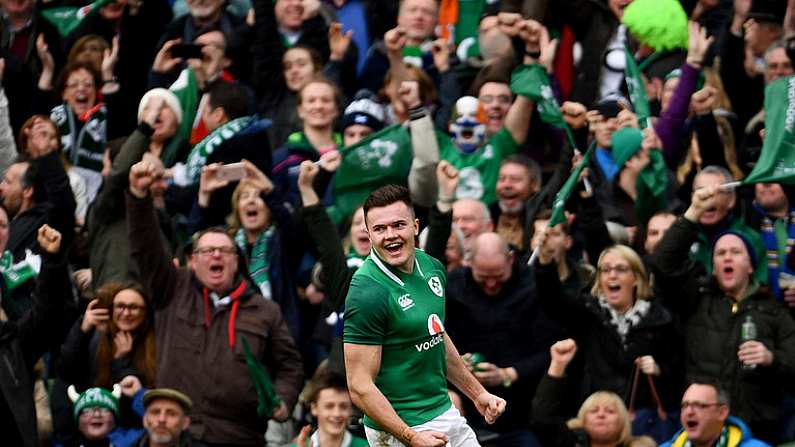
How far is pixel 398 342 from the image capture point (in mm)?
10156

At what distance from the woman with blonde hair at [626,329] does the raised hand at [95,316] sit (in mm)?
3109

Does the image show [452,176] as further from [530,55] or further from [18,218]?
[18,218]

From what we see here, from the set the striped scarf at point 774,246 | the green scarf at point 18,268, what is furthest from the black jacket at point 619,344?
the green scarf at point 18,268

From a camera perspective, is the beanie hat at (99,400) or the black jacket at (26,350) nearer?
the black jacket at (26,350)

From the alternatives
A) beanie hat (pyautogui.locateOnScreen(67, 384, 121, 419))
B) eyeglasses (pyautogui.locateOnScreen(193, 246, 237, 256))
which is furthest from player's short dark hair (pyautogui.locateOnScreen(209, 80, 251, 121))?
beanie hat (pyautogui.locateOnScreen(67, 384, 121, 419))

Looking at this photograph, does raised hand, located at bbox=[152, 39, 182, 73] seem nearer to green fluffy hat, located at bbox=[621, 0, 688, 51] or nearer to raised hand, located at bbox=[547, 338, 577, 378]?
green fluffy hat, located at bbox=[621, 0, 688, 51]

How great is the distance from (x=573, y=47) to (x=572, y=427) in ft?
16.7

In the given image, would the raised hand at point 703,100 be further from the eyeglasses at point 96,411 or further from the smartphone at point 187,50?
the eyeglasses at point 96,411

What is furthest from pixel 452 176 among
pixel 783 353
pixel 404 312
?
pixel 404 312

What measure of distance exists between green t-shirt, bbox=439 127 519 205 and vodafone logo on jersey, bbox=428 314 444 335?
4614 mm

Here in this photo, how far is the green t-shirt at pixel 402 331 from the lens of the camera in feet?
32.9

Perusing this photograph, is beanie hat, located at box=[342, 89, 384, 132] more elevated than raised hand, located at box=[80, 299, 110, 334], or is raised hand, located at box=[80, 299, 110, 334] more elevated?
beanie hat, located at box=[342, 89, 384, 132]

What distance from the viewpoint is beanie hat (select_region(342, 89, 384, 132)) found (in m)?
15.3

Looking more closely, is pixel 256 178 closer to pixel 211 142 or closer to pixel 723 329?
pixel 211 142
